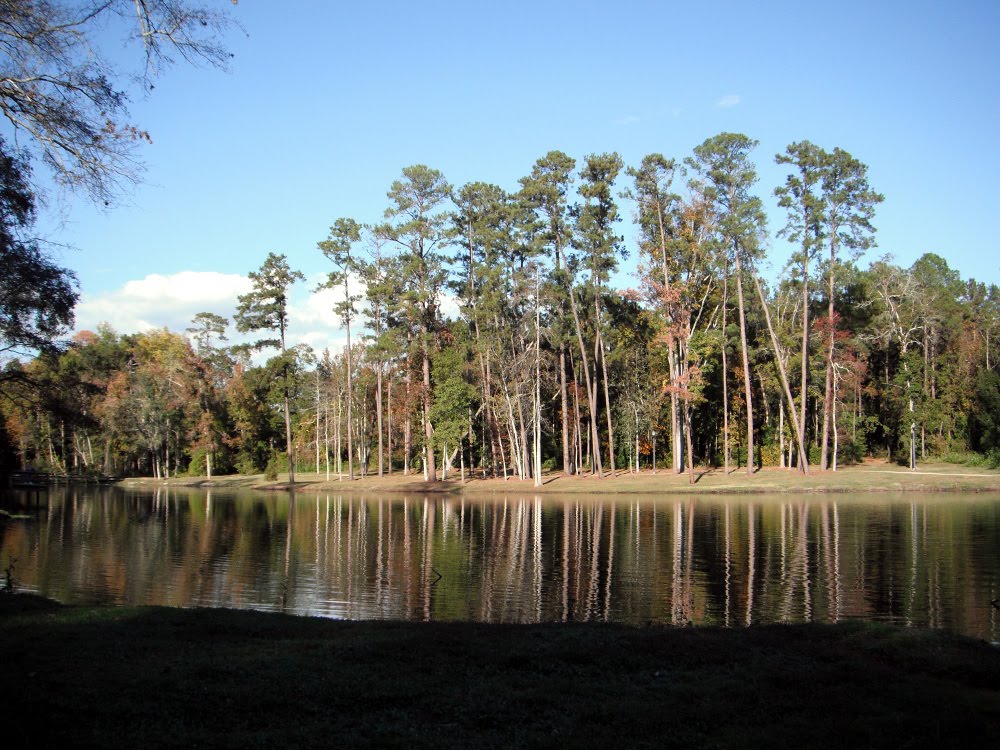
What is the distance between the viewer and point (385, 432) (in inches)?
3177

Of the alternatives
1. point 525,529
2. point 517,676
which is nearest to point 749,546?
point 525,529

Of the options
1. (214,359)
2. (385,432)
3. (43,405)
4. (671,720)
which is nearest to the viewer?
(671,720)

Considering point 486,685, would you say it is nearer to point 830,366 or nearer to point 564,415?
point 564,415

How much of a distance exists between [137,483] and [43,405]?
71.8 metres

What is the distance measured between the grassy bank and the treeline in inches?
86.3

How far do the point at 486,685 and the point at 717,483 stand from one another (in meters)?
47.0

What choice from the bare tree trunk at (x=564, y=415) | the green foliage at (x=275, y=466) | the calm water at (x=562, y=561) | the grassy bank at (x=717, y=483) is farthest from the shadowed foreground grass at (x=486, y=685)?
the green foliage at (x=275, y=466)

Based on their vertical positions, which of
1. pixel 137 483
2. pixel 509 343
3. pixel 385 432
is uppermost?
pixel 509 343

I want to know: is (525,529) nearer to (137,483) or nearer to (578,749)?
(578,749)

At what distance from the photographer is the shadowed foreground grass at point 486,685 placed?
292 inches

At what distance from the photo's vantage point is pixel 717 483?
53531 millimetres

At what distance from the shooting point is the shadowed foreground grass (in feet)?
24.3

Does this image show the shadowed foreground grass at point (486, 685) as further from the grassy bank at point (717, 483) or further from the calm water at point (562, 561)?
the grassy bank at point (717, 483)

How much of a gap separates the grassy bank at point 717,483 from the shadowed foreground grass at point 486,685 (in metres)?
40.7
